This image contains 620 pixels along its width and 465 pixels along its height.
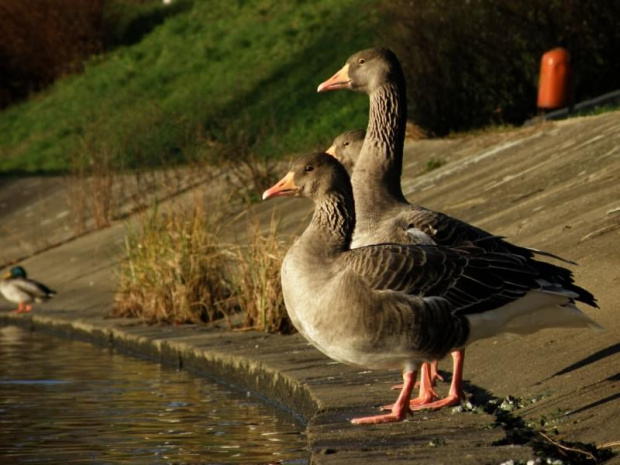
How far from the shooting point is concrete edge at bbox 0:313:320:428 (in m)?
10.2

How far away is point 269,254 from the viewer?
13156 millimetres

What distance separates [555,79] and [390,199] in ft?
34.4

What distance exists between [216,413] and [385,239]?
2280 millimetres

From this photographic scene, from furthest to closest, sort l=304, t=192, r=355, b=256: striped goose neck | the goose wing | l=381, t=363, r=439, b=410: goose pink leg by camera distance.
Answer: l=381, t=363, r=439, b=410: goose pink leg, l=304, t=192, r=355, b=256: striped goose neck, the goose wing

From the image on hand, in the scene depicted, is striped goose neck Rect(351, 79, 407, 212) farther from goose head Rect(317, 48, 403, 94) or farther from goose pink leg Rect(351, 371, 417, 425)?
goose pink leg Rect(351, 371, 417, 425)

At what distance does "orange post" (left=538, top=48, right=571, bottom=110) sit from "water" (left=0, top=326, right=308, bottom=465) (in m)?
8.62

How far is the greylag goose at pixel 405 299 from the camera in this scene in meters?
7.86

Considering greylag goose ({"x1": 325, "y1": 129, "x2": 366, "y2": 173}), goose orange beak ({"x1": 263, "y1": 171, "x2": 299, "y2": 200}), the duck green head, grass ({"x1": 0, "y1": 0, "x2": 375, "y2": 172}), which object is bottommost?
the duck green head

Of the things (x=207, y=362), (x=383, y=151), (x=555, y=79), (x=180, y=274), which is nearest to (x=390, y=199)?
(x=383, y=151)

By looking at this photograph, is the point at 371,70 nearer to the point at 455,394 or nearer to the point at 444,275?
the point at 444,275

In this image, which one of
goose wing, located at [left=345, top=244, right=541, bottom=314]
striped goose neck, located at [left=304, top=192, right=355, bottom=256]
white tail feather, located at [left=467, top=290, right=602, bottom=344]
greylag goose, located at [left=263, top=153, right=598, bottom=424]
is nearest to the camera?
greylag goose, located at [left=263, top=153, right=598, bottom=424]

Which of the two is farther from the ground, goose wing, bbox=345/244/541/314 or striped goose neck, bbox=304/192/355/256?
striped goose neck, bbox=304/192/355/256

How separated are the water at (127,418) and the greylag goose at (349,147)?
7.15 ft

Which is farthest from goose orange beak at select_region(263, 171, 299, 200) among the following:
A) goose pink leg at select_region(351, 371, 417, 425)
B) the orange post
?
the orange post
